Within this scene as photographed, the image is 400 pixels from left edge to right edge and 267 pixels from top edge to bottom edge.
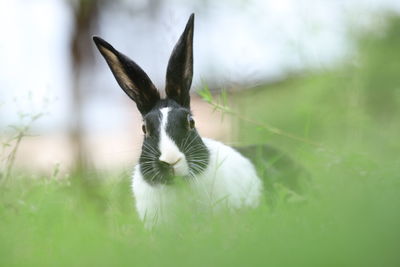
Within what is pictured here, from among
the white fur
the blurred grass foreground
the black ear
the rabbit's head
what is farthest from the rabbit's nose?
the black ear

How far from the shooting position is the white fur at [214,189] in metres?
3.40

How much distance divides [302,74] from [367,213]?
3633mm

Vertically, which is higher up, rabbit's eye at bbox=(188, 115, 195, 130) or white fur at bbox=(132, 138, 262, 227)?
rabbit's eye at bbox=(188, 115, 195, 130)

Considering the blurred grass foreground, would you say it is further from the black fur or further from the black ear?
the black ear

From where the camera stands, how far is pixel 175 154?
3273mm

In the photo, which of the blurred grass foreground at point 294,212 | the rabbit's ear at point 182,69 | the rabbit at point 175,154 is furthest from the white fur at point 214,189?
the rabbit's ear at point 182,69

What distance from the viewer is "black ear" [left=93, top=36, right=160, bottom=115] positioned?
375 cm

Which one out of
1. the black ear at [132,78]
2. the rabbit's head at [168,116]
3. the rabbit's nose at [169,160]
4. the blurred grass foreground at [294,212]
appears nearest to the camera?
the blurred grass foreground at [294,212]

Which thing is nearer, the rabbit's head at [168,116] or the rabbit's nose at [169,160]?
the rabbit's nose at [169,160]

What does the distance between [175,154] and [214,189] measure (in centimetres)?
46

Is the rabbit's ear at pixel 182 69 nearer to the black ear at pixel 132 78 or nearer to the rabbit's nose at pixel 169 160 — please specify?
the black ear at pixel 132 78

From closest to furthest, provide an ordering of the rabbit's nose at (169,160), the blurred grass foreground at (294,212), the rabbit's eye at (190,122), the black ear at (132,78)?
the blurred grass foreground at (294,212)
the rabbit's nose at (169,160)
the rabbit's eye at (190,122)
the black ear at (132,78)

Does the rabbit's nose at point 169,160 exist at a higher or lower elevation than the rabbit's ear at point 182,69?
lower

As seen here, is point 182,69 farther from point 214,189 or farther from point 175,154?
point 214,189
